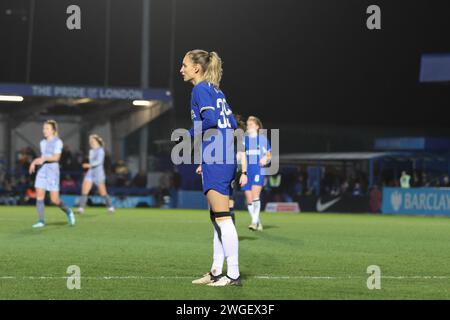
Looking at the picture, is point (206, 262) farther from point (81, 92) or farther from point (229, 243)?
point (81, 92)

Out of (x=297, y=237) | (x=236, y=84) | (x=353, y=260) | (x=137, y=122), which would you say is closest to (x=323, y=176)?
(x=137, y=122)

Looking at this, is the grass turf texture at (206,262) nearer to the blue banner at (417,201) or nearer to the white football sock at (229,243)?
the white football sock at (229,243)

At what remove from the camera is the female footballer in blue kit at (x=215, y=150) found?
9.04 meters

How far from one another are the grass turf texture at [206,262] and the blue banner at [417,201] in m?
11.8

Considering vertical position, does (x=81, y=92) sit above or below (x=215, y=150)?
above

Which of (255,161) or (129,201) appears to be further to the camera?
(129,201)

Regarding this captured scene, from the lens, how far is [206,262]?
1141cm

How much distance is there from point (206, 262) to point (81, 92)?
2460 centimetres

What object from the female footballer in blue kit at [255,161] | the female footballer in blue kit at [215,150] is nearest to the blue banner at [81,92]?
the female footballer in blue kit at [255,161]

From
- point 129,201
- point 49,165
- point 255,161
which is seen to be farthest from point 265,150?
point 129,201

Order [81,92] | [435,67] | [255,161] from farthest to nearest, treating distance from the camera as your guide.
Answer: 1. [435,67]
2. [81,92]
3. [255,161]

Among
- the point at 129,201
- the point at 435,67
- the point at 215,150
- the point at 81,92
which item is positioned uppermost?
the point at 435,67

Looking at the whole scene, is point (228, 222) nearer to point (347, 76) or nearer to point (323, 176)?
point (323, 176)

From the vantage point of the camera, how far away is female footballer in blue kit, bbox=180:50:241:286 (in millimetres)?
9039
